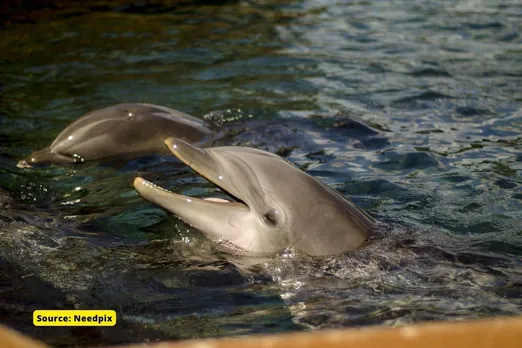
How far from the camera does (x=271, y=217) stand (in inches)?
187

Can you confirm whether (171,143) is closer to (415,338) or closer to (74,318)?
(74,318)

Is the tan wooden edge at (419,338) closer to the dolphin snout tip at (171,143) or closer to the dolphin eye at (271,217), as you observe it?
the dolphin eye at (271,217)

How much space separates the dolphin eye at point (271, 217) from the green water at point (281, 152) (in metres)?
0.26

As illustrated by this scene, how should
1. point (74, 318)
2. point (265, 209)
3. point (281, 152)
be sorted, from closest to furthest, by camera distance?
point (74, 318) < point (265, 209) < point (281, 152)

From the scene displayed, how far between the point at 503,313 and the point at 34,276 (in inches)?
99.0

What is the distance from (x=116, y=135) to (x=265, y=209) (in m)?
2.88

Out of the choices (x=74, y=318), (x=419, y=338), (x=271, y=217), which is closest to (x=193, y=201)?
(x=271, y=217)

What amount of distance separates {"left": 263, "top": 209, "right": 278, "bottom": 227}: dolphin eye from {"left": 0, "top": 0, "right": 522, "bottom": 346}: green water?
0.84 feet

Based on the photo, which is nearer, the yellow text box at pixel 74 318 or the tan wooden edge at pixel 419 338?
the tan wooden edge at pixel 419 338

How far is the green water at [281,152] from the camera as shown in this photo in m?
4.36

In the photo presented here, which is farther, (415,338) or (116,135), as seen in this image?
(116,135)

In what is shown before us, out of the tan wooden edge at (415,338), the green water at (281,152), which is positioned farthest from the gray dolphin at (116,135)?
the tan wooden edge at (415,338)

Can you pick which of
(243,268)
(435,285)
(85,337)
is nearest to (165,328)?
(85,337)

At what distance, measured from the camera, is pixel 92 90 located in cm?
959
